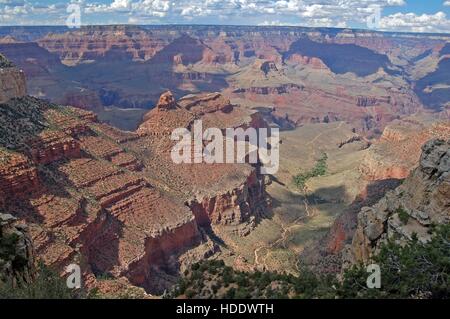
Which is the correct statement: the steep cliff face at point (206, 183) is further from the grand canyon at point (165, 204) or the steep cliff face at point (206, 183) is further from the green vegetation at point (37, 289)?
the green vegetation at point (37, 289)

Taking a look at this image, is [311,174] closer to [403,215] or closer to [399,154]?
[399,154]

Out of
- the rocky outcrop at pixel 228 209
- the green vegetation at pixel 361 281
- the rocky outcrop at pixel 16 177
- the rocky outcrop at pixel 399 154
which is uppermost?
the green vegetation at pixel 361 281

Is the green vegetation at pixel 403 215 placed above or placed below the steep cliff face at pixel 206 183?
above

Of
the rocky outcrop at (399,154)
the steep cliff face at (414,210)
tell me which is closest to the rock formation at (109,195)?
the steep cliff face at (414,210)

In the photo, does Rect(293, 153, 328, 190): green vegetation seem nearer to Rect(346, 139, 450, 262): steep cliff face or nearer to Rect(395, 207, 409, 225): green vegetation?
Rect(346, 139, 450, 262): steep cliff face

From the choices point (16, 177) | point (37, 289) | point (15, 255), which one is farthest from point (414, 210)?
point (16, 177)

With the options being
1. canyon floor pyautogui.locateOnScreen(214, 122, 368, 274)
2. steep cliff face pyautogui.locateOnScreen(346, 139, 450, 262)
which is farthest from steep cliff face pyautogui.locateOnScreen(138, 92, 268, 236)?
steep cliff face pyautogui.locateOnScreen(346, 139, 450, 262)
